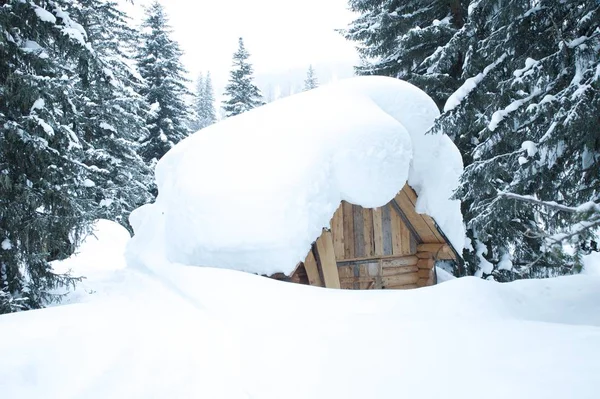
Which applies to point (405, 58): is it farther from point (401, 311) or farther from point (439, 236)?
point (401, 311)

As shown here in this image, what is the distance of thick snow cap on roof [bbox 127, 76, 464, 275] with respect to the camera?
559 cm

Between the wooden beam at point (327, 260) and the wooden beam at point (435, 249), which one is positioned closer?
the wooden beam at point (327, 260)

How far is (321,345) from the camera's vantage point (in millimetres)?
2732

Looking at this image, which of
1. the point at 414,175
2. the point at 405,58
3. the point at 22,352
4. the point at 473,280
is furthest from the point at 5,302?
the point at 405,58

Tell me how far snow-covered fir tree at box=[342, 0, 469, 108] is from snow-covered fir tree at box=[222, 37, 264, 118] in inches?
531

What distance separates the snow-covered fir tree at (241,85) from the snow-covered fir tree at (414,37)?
531 inches

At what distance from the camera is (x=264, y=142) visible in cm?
655

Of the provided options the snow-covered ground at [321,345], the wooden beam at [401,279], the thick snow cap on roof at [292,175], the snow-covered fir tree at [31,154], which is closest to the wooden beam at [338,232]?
the wooden beam at [401,279]

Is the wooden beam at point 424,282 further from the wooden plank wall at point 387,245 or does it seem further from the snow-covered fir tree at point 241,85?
the snow-covered fir tree at point 241,85

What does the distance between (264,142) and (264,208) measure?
1494mm

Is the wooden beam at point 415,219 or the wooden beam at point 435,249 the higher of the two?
the wooden beam at point 415,219

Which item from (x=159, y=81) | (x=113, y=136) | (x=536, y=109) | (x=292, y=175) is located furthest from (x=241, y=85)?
(x=536, y=109)

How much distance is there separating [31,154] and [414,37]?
8896 millimetres

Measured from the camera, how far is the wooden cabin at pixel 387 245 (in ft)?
26.1
